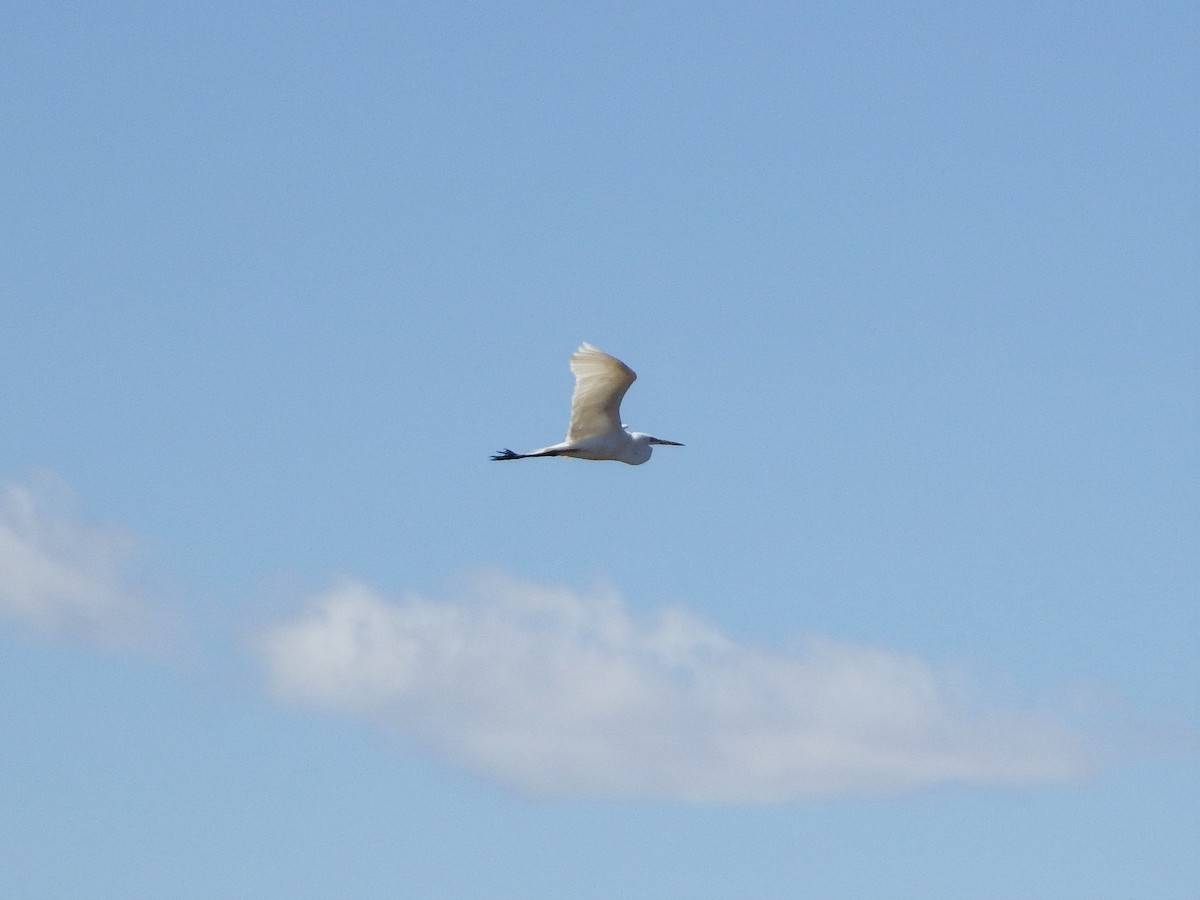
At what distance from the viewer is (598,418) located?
3162 inches

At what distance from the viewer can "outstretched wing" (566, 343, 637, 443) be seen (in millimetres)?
77312

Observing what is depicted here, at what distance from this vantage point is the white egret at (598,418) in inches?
3056

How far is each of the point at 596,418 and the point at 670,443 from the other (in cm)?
547

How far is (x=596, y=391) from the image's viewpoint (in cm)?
7900

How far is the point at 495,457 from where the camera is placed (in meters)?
80.7

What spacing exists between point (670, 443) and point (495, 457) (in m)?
6.73

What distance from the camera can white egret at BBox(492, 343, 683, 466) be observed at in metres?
77.6

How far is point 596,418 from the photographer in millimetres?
80312

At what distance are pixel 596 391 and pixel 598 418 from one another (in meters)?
1.49

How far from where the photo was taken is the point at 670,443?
280ft

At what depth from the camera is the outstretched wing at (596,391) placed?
Result: 7731 cm

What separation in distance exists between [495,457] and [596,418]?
2966 mm
